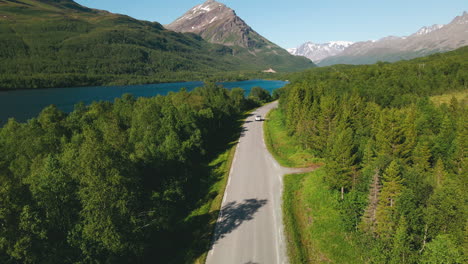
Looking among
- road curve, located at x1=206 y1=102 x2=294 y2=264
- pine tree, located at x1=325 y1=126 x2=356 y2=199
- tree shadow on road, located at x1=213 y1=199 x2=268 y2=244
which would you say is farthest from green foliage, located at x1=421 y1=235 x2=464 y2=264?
tree shadow on road, located at x1=213 y1=199 x2=268 y2=244

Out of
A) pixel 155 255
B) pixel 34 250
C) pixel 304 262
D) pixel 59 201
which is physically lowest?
pixel 155 255

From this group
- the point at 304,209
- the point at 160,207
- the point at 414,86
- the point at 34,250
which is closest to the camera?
the point at 34,250

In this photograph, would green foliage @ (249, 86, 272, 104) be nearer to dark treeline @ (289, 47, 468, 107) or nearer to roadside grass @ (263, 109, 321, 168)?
dark treeline @ (289, 47, 468, 107)

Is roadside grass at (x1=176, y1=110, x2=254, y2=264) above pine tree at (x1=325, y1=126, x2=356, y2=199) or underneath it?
underneath

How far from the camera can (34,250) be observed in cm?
1512

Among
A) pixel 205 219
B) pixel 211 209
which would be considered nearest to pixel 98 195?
pixel 205 219

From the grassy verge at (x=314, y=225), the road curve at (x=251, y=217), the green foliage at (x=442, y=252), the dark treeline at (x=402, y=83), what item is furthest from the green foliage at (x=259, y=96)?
the green foliage at (x=442, y=252)

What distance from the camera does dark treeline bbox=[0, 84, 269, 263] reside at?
1552 cm

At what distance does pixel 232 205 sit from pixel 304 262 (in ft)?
38.0

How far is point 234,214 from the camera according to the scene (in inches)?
1111

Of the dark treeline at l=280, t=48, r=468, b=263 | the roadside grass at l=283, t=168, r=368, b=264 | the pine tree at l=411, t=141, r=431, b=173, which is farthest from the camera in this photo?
the pine tree at l=411, t=141, r=431, b=173

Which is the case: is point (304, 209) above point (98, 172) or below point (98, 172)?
below

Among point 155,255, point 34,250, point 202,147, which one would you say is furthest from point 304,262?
point 202,147

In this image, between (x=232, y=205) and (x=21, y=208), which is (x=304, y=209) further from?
(x=21, y=208)
